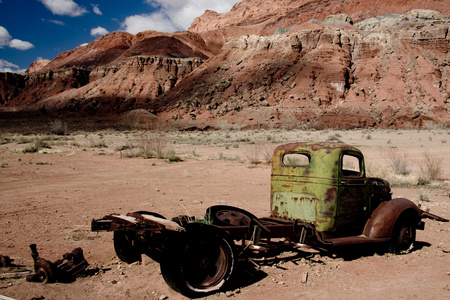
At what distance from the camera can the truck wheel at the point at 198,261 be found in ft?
11.4

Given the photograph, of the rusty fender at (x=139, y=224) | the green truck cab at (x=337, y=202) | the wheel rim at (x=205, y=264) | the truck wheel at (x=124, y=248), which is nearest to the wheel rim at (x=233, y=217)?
the green truck cab at (x=337, y=202)

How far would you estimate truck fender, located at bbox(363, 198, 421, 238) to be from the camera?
16.1ft

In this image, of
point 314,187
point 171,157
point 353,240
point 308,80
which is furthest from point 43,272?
point 308,80

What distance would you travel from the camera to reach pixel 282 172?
522 cm

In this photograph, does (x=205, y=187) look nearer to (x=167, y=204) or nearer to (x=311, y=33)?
(x=167, y=204)

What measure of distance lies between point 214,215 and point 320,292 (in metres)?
1.78

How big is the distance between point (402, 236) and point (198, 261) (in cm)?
346

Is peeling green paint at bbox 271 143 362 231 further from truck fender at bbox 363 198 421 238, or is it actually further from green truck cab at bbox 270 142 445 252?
truck fender at bbox 363 198 421 238

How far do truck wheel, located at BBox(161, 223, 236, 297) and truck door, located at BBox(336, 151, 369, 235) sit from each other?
6.10 ft

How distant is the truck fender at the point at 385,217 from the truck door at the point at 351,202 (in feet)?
0.43

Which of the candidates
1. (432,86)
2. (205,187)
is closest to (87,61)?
(432,86)

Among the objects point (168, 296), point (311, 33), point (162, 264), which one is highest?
point (311, 33)

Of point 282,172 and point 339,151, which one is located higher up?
point 339,151

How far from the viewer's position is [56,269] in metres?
3.72
